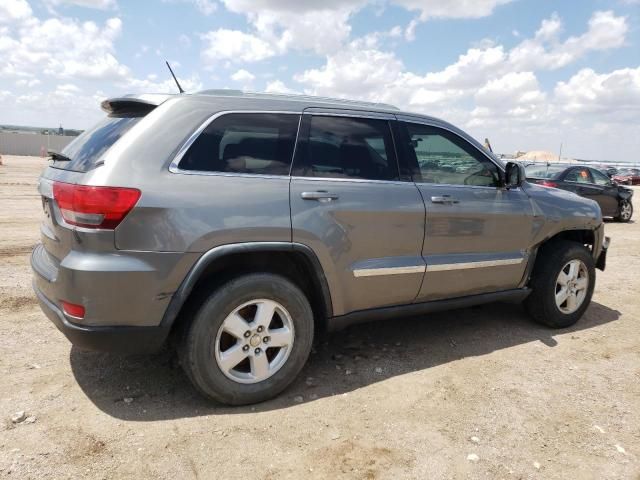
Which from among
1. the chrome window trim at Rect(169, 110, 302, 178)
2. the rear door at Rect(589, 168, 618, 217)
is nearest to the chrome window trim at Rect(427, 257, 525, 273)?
the chrome window trim at Rect(169, 110, 302, 178)

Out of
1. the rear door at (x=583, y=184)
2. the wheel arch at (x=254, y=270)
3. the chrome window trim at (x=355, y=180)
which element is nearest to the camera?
the wheel arch at (x=254, y=270)

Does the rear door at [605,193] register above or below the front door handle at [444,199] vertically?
below

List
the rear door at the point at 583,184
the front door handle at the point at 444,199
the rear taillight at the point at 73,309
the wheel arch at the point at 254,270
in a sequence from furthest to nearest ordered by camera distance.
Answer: the rear door at the point at 583,184, the front door handle at the point at 444,199, the wheel arch at the point at 254,270, the rear taillight at the point at 73,309

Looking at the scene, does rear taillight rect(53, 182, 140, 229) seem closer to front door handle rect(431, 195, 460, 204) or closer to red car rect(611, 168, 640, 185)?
front door handle rect(431, 195, 460, 204)

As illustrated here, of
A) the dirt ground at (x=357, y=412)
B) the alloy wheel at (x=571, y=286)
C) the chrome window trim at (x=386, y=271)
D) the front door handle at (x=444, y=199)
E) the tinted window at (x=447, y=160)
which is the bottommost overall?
the dirt ground at (x=357, y=412)

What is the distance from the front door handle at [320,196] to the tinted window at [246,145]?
185mm

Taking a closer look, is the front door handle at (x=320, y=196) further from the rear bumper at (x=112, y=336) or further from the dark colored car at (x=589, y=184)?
the dark colored car at (x=589, y=184)

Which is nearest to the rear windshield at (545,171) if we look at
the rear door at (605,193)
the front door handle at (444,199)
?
the rear door at (605,193)

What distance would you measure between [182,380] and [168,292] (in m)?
0.92

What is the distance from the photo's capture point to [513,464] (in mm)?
2586

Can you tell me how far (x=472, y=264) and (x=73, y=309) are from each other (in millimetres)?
2790

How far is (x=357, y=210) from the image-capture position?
10.6ft

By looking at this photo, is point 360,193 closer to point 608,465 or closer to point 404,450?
point 404,450

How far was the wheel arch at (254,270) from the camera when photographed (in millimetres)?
2734
